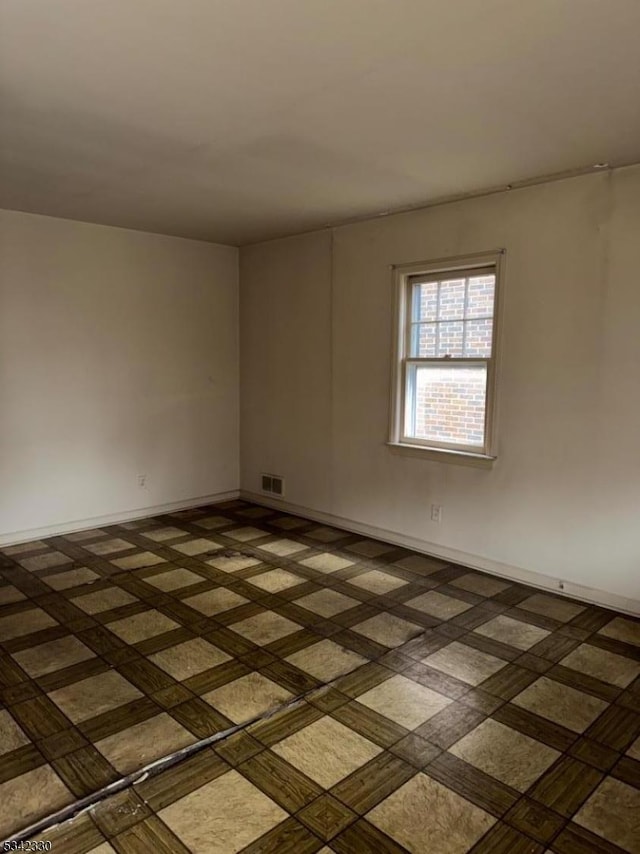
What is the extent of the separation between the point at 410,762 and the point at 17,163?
351 cm

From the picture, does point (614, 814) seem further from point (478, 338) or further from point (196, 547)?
point (196, 547)

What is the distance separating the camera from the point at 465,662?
112 inches

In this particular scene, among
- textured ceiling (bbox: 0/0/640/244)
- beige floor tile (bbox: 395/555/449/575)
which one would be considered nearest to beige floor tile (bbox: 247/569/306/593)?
beige floor tile (bbox: 395/555/449/575)

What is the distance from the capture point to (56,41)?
1993 millimetres

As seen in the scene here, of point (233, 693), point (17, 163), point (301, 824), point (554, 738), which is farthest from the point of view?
point (17, 163)

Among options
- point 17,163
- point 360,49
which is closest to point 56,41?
point 360,49

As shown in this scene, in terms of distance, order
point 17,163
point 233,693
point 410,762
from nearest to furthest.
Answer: point 410,762 < point 233,693 < point 17,163

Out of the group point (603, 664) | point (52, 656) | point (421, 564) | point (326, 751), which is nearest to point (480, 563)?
point (421, 564)

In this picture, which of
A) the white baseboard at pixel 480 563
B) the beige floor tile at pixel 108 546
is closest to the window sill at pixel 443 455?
the white baseboard at pixel 480 563

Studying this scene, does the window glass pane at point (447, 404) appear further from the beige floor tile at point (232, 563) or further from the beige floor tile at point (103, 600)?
the beige floor tile at point (103, 600)

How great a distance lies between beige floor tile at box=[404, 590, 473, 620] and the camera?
3.37m

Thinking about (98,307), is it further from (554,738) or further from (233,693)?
(554,738)

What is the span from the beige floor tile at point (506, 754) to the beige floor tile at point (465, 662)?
364 millimetres

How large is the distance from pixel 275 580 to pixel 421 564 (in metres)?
1.06
